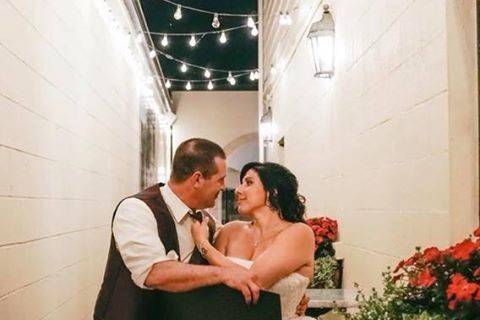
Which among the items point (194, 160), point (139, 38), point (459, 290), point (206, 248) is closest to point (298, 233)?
point (206, 248)

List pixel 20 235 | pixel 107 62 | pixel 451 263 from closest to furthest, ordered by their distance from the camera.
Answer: pixel 451 263 < pixel 20 235 < pixel 107 62

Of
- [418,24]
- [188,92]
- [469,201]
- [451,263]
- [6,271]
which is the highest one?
[188,92]

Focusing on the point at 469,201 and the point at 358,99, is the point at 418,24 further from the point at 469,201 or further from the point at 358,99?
Answer: the point at 358,99

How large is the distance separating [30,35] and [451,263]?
2.87 meters

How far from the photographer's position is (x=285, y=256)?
120 inches

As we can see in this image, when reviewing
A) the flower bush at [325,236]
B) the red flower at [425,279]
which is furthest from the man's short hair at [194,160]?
the flower bush at [325,236]

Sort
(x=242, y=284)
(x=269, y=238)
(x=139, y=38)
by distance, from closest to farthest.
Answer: (x=242, y=284), (x=269, y=238), (x=139, y=38)

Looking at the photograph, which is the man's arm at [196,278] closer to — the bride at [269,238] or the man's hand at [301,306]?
the bride at [269,238]

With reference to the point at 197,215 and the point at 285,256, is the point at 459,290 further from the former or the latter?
the point at 197,215

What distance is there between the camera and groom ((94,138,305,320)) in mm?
2670

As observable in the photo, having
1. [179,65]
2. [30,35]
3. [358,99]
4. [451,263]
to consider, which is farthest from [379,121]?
[179,65]

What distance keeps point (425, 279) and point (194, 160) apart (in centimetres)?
152

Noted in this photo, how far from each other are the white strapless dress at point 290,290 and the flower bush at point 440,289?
66 centimetres

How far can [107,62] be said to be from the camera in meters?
6.87
